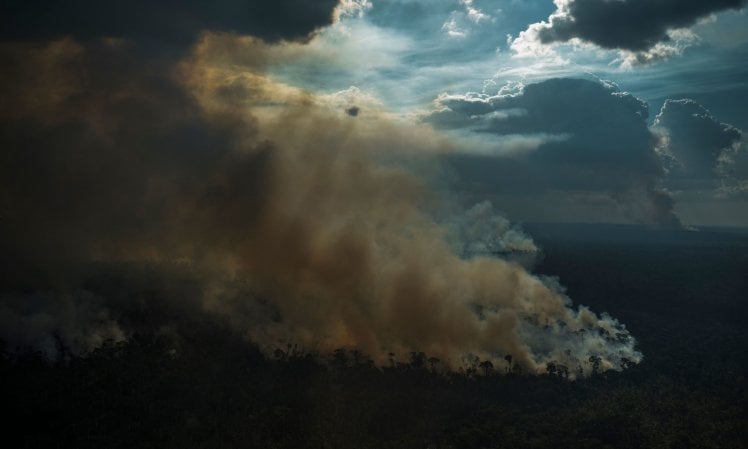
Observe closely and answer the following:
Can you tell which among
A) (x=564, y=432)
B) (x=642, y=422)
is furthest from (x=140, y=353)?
(x=642, y=422)

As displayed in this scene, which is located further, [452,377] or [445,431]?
[452,377]

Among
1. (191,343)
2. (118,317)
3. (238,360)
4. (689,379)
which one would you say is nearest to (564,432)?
(689,379)

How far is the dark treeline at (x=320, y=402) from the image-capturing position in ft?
323

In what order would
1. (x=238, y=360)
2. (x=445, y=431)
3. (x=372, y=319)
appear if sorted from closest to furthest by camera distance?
(x=445, y=431) < (x=238, y=360) < (x=372, y=319)

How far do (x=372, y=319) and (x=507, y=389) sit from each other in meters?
→ 36.5

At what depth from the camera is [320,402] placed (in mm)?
112250

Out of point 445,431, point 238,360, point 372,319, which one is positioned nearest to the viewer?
point 445,431

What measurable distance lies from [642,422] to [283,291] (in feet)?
285

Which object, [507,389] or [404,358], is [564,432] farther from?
[404,358]

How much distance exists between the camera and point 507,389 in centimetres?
13100

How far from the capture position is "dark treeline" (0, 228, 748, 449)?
98.5 metres

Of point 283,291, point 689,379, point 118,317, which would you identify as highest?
point 283,291

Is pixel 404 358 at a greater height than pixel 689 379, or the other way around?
pixel 404 358

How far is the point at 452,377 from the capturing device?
13050 cm
